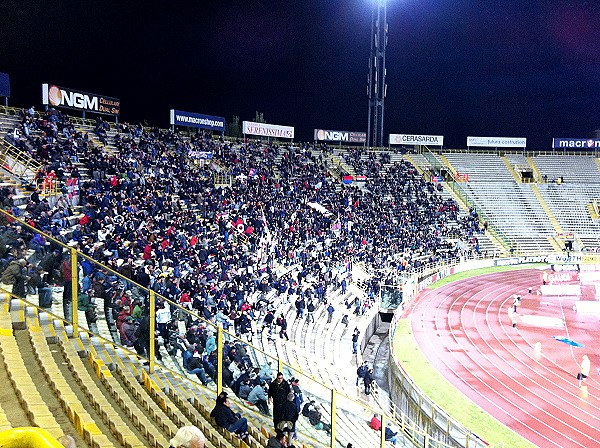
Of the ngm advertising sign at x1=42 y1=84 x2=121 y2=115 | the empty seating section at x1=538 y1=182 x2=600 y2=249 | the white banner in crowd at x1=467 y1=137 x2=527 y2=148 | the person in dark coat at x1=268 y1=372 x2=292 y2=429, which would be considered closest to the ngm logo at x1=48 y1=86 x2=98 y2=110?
the ngm advertising sign at x1=42 y1=84 x2=121 y2=115

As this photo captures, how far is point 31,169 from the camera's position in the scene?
19000 mm

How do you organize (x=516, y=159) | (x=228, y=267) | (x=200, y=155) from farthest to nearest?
(x=516, y=159), (x=200, y=155), (x=228, y=267)

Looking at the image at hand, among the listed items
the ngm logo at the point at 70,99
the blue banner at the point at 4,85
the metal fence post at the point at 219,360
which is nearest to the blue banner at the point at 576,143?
the ngm logo at the point at 70,99

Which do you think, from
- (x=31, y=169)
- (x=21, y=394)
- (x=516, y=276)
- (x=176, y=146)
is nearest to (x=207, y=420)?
(x=21, y=394)

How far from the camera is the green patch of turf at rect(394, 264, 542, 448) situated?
14.8 meters

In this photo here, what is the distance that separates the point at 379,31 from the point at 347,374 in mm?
38591

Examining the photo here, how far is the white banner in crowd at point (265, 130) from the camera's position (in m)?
47.3

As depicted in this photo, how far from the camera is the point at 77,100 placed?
109 feet

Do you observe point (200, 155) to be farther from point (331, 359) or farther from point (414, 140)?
point (414, 140)

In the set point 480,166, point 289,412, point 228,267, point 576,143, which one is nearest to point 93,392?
point 289,412

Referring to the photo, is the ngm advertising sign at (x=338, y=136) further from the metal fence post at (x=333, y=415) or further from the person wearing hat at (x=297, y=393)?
the metal fence post at (x=333, y=415)

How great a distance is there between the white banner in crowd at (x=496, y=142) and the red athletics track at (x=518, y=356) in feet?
99.1

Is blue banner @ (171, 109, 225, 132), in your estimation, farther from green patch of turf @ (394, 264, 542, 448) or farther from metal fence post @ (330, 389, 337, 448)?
metal fence post @ (330, 389, 337, 448)

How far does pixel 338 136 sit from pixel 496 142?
19000 mm
